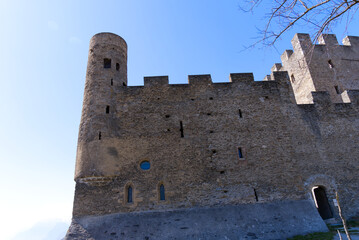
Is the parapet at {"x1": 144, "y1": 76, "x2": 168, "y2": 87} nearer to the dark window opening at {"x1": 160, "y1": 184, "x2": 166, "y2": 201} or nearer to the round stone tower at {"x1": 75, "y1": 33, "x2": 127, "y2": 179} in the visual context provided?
the round stone tower at {"x1": 75, "y1": 33, "x2": 127, "y2": 179}

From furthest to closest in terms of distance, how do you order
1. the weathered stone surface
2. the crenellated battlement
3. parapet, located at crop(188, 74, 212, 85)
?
the crenellated battlement, parapet, located at crop(188, 74, 212, 85), the weathered stone surface

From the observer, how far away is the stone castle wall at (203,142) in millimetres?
11844

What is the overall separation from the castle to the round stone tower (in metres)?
0.06

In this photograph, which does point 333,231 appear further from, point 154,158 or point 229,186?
point 154,158

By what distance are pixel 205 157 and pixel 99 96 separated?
6706mm

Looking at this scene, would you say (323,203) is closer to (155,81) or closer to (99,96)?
(155,81)

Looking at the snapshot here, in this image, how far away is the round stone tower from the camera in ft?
39.6

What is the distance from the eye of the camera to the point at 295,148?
14.0 m

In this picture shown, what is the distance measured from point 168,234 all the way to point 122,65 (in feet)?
32.6

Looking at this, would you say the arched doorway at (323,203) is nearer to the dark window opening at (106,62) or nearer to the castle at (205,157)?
the castle at (205,157)

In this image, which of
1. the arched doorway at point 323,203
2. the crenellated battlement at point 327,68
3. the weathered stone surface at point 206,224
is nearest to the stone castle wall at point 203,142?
the weathered stone surface at point 206,224

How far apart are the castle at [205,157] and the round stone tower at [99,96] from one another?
0.18 feet

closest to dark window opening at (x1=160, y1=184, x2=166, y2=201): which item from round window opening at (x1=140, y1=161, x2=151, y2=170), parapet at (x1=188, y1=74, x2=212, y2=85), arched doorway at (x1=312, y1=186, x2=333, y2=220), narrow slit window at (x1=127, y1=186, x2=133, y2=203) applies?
round window opening at (x1=140, y1=161, x2=151, y2=170)

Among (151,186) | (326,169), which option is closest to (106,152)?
(151,186)
